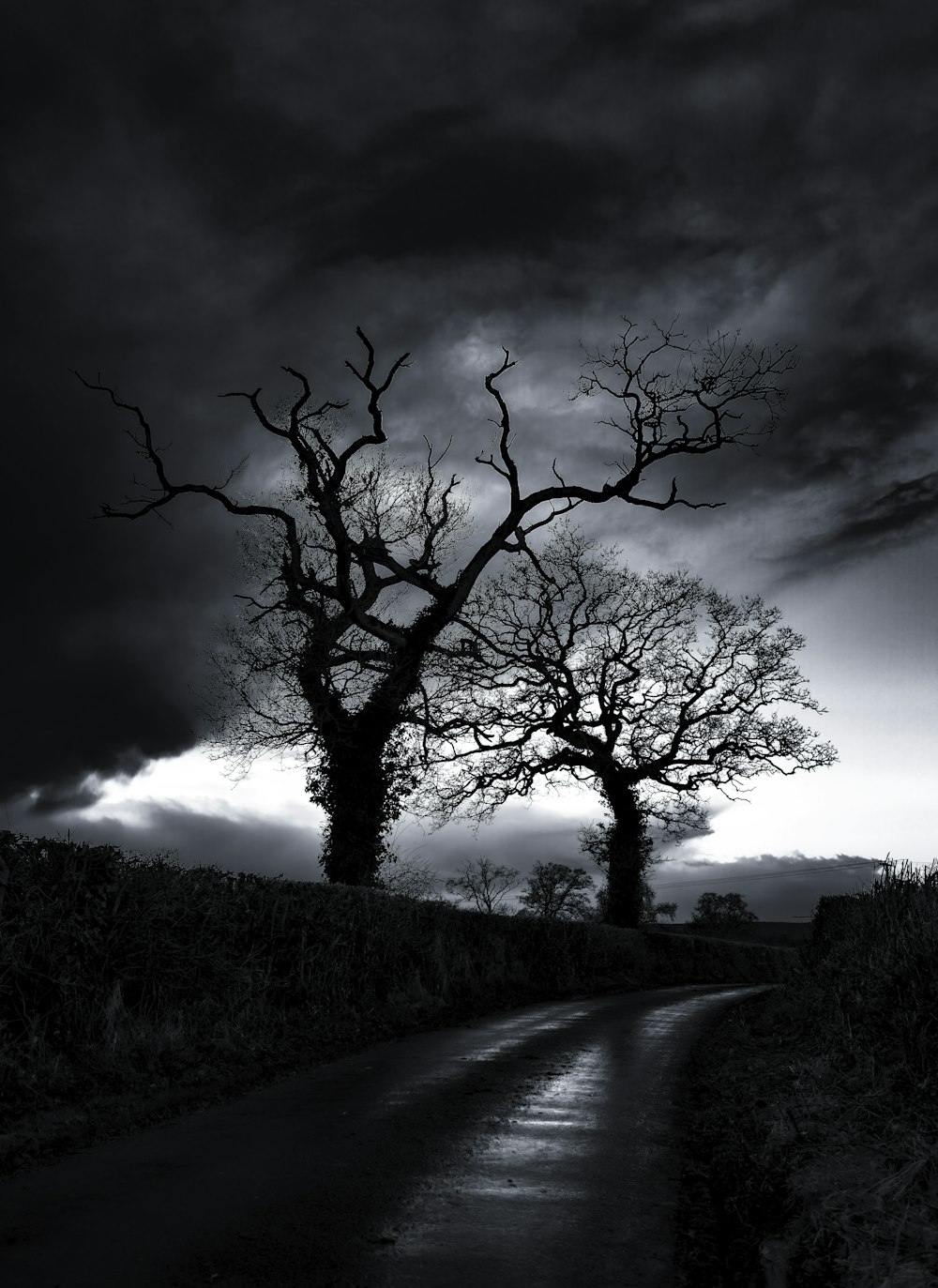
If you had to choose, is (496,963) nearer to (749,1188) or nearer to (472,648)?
(472,648)

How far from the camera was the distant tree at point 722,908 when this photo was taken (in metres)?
82.1

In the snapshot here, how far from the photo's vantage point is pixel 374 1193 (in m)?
5.41

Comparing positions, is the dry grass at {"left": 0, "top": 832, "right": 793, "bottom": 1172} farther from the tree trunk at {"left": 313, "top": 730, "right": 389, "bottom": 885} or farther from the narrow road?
the tree trunk at {"left": 313, "top": 730, "right": 389, "bottom": 885}

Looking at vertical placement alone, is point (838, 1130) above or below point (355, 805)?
below

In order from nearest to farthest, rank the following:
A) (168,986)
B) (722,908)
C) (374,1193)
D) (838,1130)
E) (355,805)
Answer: (374,1193), (838,1130), (168,986), (355,805), (722,908)

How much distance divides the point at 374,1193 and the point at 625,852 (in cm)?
2990

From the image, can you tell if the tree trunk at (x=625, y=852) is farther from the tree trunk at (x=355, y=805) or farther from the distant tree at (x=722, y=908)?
the distant tree at (x=722, y=908)

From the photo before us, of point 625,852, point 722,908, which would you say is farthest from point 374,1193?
point 722,908

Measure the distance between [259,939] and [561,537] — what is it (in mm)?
21040

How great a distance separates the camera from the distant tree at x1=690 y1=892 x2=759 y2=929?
3233 inches

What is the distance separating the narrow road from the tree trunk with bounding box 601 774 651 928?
82.7 feet

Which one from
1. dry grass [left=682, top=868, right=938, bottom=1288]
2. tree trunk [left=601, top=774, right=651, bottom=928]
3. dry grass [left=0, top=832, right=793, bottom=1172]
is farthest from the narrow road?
tree trunk [left=601, top=774, right=651, bottom=928]

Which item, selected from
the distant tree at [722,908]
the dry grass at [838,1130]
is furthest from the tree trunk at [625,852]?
the distant tree at [722,908]

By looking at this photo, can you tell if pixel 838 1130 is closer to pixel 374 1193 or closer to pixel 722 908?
pixel 374 1193
